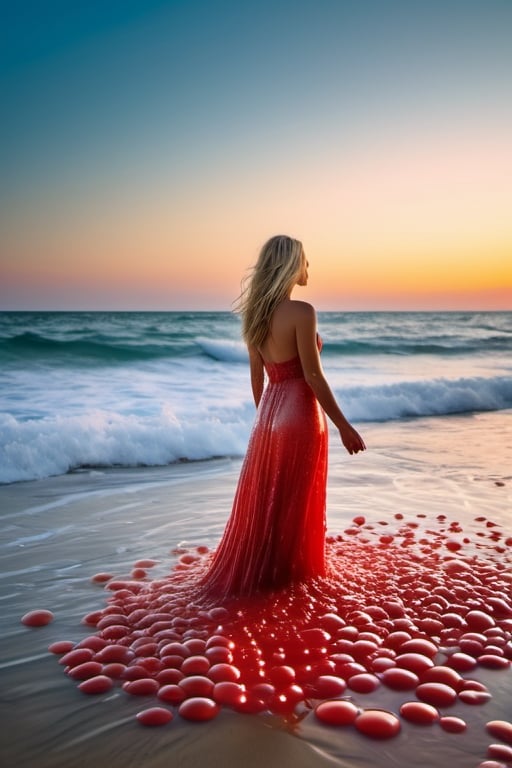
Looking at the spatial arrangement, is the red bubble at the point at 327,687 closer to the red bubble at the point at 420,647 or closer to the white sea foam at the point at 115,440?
the red bubble at the point at 420,647

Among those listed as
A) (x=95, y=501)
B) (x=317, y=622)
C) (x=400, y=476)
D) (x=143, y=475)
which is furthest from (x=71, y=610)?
(x=400, y=476)

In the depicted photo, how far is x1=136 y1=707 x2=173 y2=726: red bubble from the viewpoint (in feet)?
8.70

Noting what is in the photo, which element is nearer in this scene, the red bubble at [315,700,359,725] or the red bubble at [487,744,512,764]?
the red bubble at [487,744,512,764]

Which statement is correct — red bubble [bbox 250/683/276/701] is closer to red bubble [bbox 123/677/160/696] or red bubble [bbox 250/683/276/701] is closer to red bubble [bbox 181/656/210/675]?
red bubble [bbox 181/656/210/675]

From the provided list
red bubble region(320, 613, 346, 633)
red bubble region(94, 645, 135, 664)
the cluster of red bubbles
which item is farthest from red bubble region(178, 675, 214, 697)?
red bubble region(320, 613, 346, 633)

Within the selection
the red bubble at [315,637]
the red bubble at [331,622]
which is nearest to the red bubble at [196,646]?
the red bubble at [315,637]

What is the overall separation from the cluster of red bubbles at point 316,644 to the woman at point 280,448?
0.62 ft

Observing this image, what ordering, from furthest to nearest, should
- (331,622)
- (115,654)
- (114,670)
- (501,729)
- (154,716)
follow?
(331,622)
(115,654)
(114,670)
(154,716)
(501,729)

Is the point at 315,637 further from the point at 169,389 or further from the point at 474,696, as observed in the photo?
the point at 169,389

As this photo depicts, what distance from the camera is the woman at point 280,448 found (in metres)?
3.71

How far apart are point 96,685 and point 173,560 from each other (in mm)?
1828

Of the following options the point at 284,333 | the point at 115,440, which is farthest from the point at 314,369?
the point at 115,440

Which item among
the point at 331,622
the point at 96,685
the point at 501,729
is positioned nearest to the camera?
the point at 501,729

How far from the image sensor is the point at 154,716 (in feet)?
8.75
